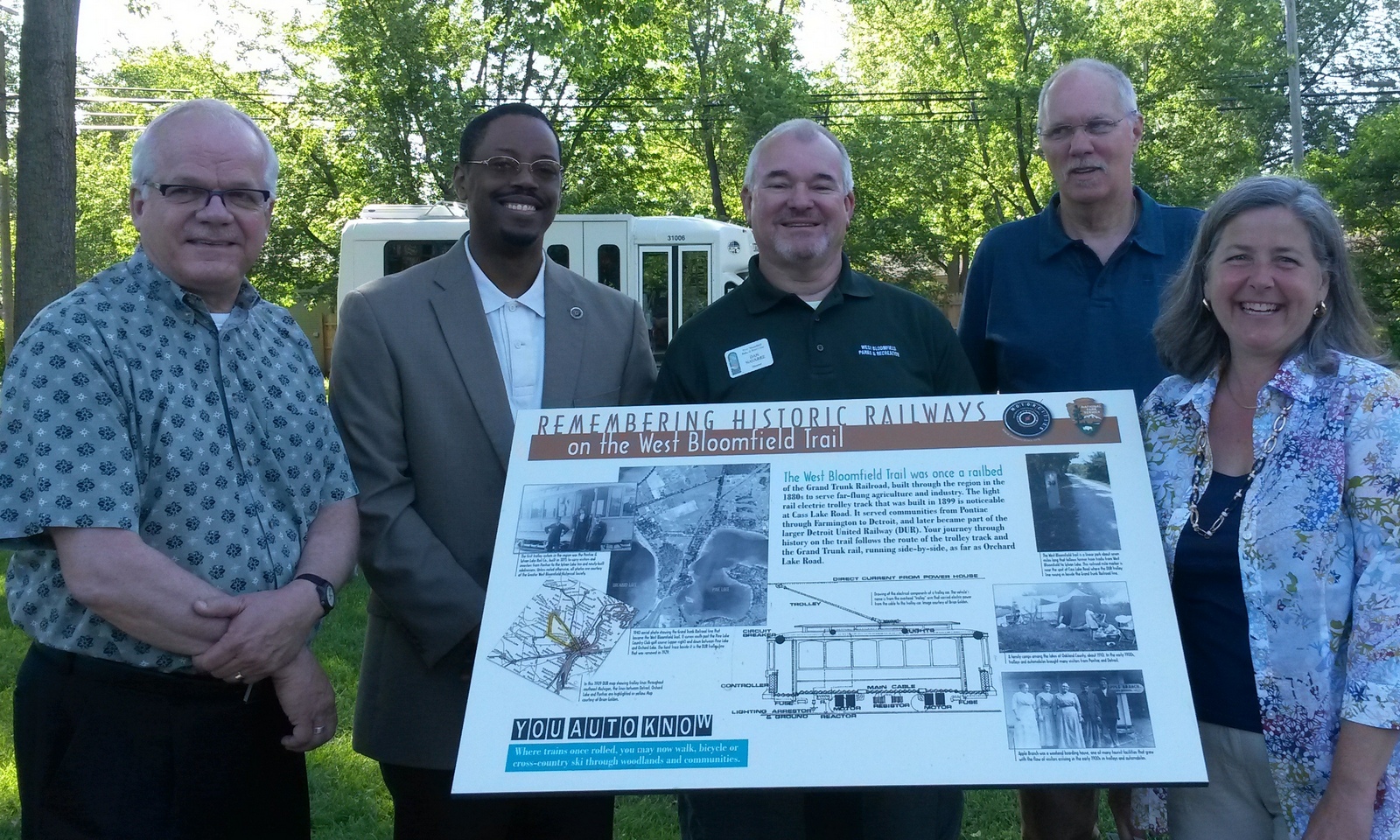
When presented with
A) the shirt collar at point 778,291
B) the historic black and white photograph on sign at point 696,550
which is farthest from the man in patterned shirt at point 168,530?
the shirt collar at point 778,291

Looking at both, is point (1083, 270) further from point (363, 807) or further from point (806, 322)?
point (363, 807)

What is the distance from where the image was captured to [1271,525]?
2.33 meters

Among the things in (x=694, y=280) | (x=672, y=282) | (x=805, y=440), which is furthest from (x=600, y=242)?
(x=805, y=440)

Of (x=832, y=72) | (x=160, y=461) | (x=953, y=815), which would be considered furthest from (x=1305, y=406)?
(x=832, y=72)

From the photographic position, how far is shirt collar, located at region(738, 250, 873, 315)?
316 centimetres

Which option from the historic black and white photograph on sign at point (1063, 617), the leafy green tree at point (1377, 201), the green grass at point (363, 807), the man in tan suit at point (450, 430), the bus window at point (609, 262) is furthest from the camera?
the leafy green tree at point (1377, 201)

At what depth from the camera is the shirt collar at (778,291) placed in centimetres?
316

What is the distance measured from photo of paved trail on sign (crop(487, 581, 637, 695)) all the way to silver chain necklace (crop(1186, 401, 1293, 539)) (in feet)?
4.44

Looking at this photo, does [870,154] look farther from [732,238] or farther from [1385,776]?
[1385,776]

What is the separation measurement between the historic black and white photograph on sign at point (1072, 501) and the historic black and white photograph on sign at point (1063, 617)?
0.36ft

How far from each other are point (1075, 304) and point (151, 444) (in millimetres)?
2746

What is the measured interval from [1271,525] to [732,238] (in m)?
14.7

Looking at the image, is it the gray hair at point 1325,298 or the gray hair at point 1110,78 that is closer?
the gray hair at point 1325,298

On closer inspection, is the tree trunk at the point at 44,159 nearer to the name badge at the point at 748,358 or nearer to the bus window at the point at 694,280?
the name badge at the point at 748,358
